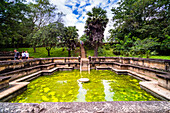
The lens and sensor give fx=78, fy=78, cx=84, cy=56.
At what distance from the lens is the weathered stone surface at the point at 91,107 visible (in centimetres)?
108

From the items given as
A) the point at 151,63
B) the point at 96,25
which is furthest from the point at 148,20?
the point at 151,63

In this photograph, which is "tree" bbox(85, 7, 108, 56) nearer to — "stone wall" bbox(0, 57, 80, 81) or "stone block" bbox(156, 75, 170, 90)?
"stone wall" bbox(0, 57, 80, 81)

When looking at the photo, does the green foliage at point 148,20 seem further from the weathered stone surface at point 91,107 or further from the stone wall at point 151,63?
the weathered stone surface at point 91,107

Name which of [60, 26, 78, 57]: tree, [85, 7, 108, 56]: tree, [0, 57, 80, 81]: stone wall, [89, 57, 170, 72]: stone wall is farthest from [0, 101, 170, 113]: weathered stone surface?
[85, 7, 108, 56]: tree

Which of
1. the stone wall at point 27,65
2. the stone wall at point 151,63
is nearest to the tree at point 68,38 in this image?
the stone wall at point 27,65

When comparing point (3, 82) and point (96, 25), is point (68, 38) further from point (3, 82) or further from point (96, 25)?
point (3, 82)

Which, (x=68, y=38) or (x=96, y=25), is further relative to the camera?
(x=96, y=25)

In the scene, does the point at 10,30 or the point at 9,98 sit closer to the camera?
the point at 9,98

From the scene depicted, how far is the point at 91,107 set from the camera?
3.78 ft

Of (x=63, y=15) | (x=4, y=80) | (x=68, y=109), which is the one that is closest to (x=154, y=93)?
(x=68, y=109)

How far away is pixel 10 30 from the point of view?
11969mm

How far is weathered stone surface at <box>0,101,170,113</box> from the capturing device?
108cm

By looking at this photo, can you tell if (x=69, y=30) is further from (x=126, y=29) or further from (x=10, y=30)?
(x=126, y=29)

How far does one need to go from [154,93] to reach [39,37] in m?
15.5
